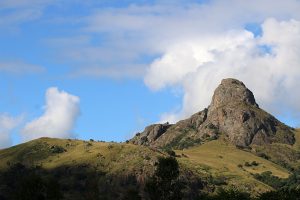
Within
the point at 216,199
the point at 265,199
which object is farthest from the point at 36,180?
the point at 265,199

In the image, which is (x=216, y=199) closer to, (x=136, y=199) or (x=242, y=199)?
(x=242, y=199)

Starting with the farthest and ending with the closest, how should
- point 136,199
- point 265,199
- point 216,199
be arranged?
point 136,199 → point 216,199 → point 265,199

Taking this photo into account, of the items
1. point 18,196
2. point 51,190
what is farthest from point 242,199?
point 18,196

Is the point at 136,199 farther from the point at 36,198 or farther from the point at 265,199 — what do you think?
the point at 265,199

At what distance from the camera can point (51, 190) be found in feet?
447

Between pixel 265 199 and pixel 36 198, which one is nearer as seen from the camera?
pixel 265 199

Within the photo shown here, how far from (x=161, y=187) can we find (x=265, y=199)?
1096 inches

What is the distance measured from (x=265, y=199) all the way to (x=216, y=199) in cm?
1333

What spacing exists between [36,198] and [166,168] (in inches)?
1339

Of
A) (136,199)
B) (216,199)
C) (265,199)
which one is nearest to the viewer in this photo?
(265,199)

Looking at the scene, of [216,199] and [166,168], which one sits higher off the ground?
[166,168]

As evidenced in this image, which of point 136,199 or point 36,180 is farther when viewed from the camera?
point 136,199

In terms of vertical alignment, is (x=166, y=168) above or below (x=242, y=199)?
above

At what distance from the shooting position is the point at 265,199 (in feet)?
415
